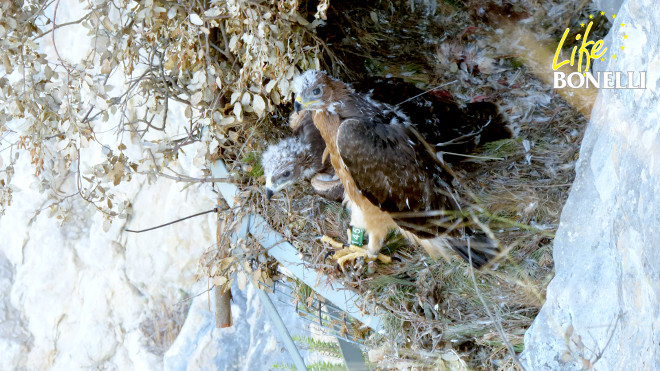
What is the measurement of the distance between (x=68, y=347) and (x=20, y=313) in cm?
63

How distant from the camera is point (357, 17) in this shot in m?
2.71

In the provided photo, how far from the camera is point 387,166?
2221 mm

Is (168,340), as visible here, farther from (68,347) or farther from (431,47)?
(431,47)

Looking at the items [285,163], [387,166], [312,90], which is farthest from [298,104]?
[387,166]

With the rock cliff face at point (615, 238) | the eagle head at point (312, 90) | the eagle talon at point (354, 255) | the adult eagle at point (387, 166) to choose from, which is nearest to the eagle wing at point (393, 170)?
the adult eagle at point (387, 166)

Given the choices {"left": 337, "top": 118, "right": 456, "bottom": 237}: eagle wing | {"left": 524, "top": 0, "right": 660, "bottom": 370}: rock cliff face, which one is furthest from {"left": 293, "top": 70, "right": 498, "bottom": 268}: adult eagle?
{"left": 524, "top": 0, "right": 660, "bottom": 370}: rock cliff face

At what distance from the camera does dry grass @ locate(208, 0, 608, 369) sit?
7.29 feet

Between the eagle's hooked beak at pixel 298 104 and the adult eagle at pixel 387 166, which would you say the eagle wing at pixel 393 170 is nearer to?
the adult eagle at pixel 387 166

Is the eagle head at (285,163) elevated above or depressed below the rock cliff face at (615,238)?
above

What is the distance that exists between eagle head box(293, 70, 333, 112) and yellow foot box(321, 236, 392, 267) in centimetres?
59

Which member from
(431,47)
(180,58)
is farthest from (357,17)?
(180,58)

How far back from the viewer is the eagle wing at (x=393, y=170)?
7.20 ft

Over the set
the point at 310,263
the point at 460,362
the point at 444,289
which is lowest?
the point at 460,362

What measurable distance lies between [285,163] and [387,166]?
456 mm
